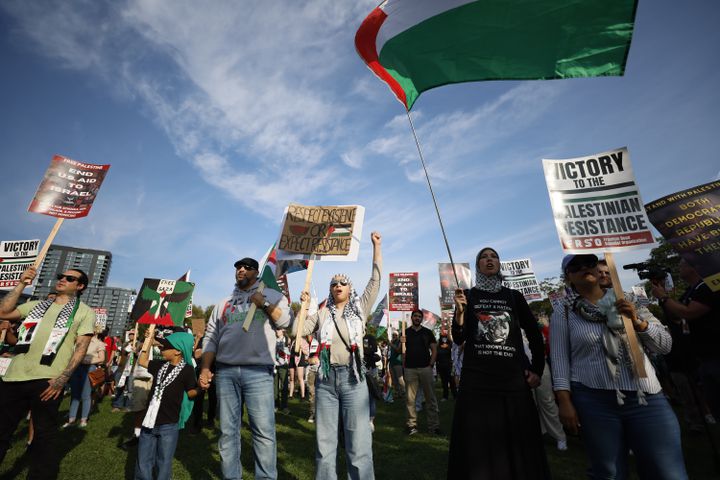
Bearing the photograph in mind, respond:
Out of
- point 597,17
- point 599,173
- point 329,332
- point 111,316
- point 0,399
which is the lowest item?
point 0,399

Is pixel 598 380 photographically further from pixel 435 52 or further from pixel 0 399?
pixel 0 399

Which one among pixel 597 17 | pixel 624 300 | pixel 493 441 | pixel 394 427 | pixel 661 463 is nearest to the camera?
pixel 661 463

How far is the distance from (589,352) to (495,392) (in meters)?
0.86

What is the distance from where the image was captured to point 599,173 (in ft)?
12.8

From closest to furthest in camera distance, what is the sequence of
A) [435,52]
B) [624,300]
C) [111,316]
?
[624,300], [435,52], [111,316]

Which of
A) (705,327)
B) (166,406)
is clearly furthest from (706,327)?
(166,406)

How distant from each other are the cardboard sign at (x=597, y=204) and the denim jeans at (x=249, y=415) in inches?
134

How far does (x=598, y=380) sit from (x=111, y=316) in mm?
151303

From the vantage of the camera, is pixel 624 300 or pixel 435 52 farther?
pixel 435 52

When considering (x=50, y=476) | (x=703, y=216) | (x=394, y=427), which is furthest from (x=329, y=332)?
(x=394, y=427)

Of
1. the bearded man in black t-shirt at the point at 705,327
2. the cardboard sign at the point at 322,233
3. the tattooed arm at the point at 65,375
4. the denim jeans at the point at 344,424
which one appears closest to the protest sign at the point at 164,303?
the tattooed arm at the point at 65,375

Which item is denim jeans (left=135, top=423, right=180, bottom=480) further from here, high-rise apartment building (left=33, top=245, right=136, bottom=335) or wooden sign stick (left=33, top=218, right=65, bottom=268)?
high-rise apartment building (left=33, top=245, right=136, bottom=335)

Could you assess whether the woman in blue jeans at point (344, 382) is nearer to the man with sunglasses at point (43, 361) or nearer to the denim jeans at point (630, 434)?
the denim jeans at point (630, 434)

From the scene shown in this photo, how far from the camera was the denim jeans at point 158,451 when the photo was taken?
13.0ft
